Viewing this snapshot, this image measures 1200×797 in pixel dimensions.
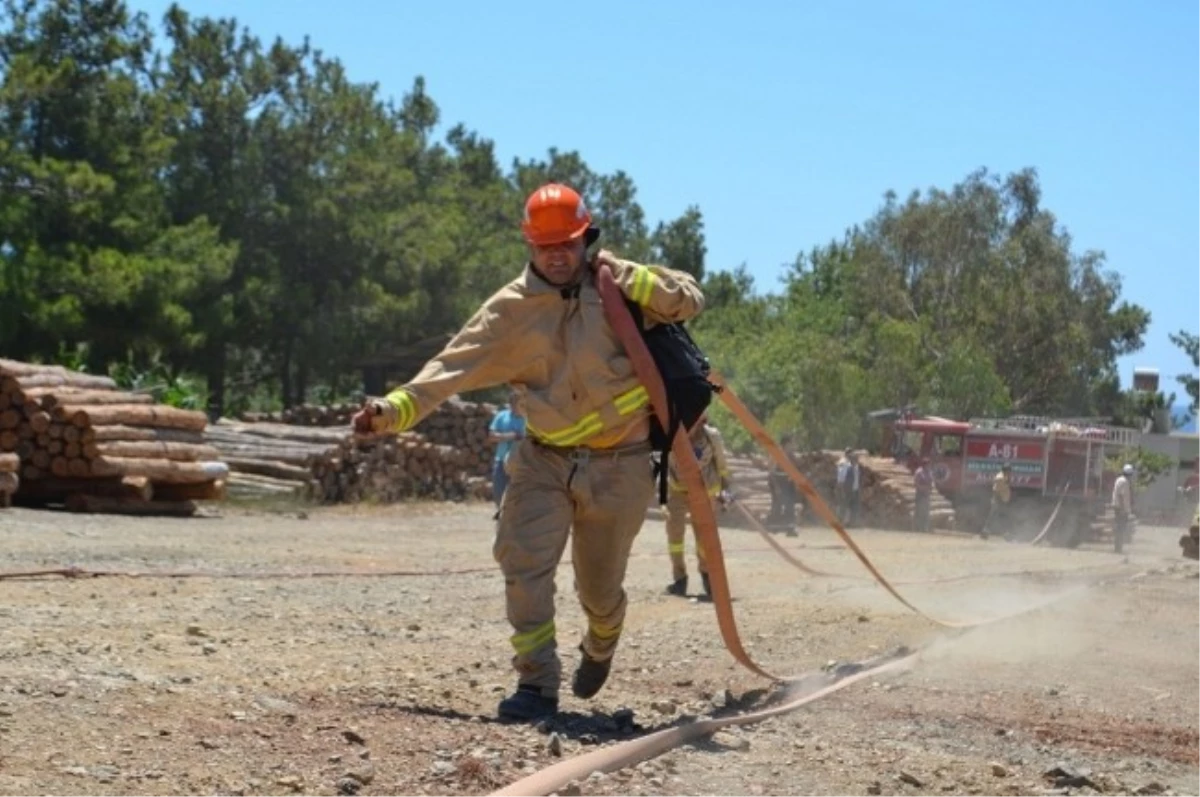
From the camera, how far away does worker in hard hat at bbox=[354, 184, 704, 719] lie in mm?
7535

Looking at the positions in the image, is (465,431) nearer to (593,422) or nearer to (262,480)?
(262,480)

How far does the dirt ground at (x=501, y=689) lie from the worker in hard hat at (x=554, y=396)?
1.87ft

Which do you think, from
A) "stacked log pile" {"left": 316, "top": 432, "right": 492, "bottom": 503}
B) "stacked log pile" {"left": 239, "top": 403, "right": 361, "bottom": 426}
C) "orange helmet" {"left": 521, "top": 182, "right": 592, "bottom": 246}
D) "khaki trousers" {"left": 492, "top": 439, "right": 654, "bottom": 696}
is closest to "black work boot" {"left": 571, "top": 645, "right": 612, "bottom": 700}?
"khaki trousers" {"left": 492, "top": 439, "right": 654, "bottom": 696}

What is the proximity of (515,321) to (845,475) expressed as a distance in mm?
30657

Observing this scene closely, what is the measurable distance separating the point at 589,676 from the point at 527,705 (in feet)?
2.37

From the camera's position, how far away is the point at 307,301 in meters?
44.8

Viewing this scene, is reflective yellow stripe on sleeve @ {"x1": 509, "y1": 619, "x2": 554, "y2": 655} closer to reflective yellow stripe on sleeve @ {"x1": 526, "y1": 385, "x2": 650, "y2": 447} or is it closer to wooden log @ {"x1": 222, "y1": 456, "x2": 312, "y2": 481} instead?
reflective yellow stripe on sleeve @ {"x1": 526, "y1": 385, "x2": 650, "y2": 447}

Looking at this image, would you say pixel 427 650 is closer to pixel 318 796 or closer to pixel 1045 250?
pixel 318 796

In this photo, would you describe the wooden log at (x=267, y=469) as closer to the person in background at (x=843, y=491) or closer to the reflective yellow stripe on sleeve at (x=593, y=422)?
the person in background at (x=843, y=491)

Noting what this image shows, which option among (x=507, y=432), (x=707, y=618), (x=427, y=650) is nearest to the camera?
(x=427, y=650)

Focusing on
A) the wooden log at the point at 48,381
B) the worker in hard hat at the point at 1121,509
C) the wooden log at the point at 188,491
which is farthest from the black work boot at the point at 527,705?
the worker in hard hat at the point at 1121,509

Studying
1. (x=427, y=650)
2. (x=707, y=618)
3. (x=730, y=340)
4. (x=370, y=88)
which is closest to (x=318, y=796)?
(x=427, y=650)

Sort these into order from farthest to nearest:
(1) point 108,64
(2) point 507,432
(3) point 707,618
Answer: (1) point 108,64 < (2) point 507,432 < (3) point 707,618

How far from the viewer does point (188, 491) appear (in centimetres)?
2452
